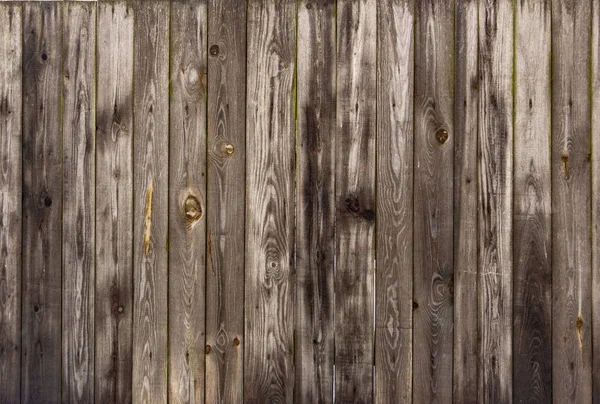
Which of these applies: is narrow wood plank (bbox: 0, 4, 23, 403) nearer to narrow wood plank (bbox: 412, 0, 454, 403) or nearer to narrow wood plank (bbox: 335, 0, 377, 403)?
narrow wood plank (bbox: 335, 0, 377, 403)

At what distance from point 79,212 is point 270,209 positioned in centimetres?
80

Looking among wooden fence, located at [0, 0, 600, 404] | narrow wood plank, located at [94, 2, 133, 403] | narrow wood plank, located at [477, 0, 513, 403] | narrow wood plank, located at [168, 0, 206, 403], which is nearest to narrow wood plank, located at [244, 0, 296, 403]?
wooden fence, located at [0, 0, 600, 404]

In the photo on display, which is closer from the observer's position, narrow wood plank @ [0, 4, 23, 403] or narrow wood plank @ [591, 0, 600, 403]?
narrow wood plank @ [591, 0, 600, 403]

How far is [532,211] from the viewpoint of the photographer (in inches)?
90.5

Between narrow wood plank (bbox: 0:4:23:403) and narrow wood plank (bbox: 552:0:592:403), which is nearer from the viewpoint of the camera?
narrow wood plank (bbox: 552:0:592:403)

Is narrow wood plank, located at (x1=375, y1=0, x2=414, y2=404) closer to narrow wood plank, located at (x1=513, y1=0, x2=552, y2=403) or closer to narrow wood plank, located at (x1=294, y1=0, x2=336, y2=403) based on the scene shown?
narrow wood plank, located at (x1=294, y1=0, x2=336, y2=403)

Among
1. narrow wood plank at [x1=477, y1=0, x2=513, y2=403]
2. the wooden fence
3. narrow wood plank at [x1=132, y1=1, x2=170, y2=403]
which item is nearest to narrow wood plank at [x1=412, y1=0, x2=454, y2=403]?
the wooden fence

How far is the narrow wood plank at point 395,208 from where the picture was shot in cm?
231

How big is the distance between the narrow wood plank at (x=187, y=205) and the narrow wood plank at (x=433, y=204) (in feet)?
2.87

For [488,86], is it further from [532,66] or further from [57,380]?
[57,380]

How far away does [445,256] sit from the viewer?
7.55 ft

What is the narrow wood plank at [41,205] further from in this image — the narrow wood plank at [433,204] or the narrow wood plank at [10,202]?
the narrow wood plank at [433,204]

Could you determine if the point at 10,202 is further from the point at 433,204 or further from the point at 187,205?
the point at 433,204

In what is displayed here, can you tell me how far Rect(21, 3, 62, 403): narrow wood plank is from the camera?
2383 millimetres
